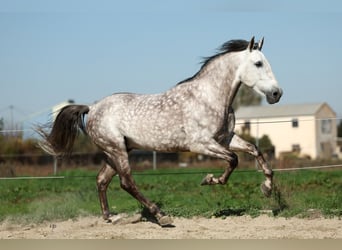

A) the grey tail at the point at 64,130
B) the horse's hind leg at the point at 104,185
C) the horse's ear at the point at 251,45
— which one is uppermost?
the horse's ear at the point at 251,45

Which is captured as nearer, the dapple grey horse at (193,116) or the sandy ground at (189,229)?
the sandy ground at (189,229)

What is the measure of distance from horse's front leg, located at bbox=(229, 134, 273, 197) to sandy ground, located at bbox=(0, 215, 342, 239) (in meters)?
0.49

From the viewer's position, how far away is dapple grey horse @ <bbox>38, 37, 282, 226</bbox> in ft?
21.6

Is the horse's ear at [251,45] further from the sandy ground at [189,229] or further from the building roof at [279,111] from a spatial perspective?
the building roof at [279,111]

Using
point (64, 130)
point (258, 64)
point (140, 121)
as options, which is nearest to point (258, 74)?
point (258, 64)

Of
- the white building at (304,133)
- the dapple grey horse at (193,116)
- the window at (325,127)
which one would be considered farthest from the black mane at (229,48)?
the window at (325,127)

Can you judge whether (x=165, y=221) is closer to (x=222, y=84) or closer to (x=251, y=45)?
(x=222, y=84)

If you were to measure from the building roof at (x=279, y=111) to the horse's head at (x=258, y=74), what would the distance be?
1506 inches

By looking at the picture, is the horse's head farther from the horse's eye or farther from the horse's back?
the horse's back

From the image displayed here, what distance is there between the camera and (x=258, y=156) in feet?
22.2

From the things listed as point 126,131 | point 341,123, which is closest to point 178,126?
point 126,131

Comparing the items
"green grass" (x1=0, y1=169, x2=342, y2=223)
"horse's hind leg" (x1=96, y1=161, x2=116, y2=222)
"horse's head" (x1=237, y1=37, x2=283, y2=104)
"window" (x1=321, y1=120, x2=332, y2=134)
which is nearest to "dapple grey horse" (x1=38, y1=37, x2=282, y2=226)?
"horse's head" (x1=237, y1=37, x2=283, y2=104)

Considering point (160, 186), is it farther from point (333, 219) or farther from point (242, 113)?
point (242, 113)

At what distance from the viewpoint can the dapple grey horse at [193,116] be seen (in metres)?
6.59
